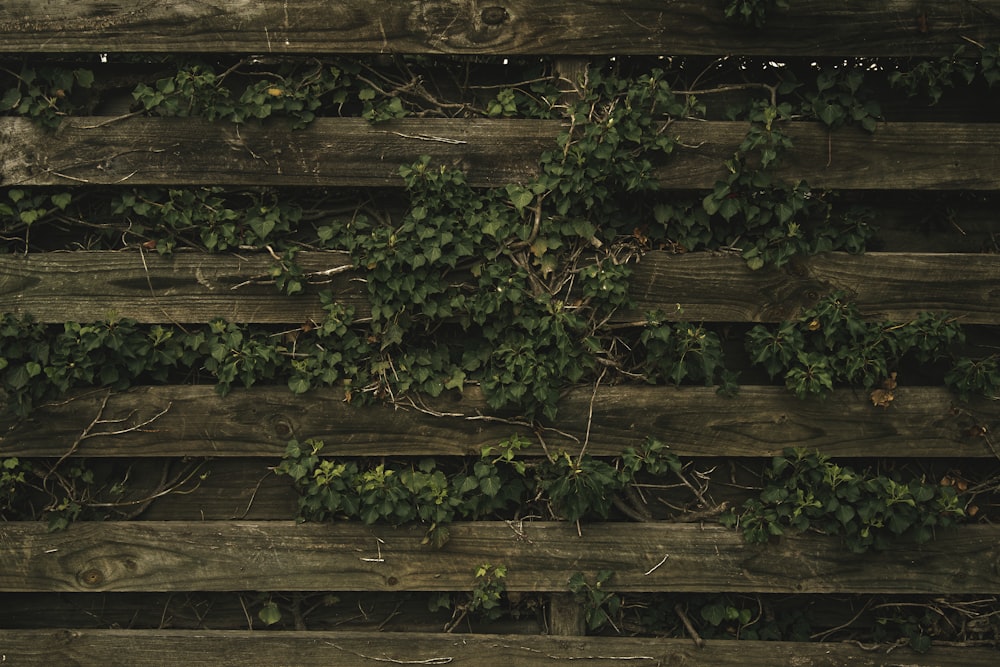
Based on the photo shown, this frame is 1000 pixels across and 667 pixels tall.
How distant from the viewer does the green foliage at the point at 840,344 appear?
2834mm

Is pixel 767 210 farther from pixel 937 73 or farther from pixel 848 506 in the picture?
pixel 848 506

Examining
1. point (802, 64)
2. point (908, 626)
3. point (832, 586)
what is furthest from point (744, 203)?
point (908, 626)

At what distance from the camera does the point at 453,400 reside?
290 cm

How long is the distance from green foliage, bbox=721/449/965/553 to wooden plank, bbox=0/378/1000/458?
91 millimetres

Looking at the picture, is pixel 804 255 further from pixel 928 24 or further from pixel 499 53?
pixel 499 53

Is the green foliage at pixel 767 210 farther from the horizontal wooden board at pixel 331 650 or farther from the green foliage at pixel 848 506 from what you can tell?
the horizontal wooden board at pixel 331 650

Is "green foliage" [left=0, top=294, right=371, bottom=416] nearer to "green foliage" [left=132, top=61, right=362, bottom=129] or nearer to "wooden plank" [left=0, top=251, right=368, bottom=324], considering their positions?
"wooden plank" [left=0, top=251, right=368, bottom=324]

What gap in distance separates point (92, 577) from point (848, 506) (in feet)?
8.70

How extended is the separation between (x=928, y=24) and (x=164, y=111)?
259cm

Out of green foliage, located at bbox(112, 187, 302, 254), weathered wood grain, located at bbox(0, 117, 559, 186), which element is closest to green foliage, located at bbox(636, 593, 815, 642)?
weathered wood grain, located at bbox(0, 117, 559, 186)

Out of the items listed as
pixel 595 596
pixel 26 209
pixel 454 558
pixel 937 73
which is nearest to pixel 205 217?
pixel 26 209

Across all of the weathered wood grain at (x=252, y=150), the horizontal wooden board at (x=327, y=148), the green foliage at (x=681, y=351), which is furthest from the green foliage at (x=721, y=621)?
the weathered wood grain at (x=252, y=150)

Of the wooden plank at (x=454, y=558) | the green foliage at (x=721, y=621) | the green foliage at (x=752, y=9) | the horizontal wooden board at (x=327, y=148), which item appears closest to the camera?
the green foliage at (x=752, y=9)

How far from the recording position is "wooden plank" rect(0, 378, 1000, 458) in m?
2.90
